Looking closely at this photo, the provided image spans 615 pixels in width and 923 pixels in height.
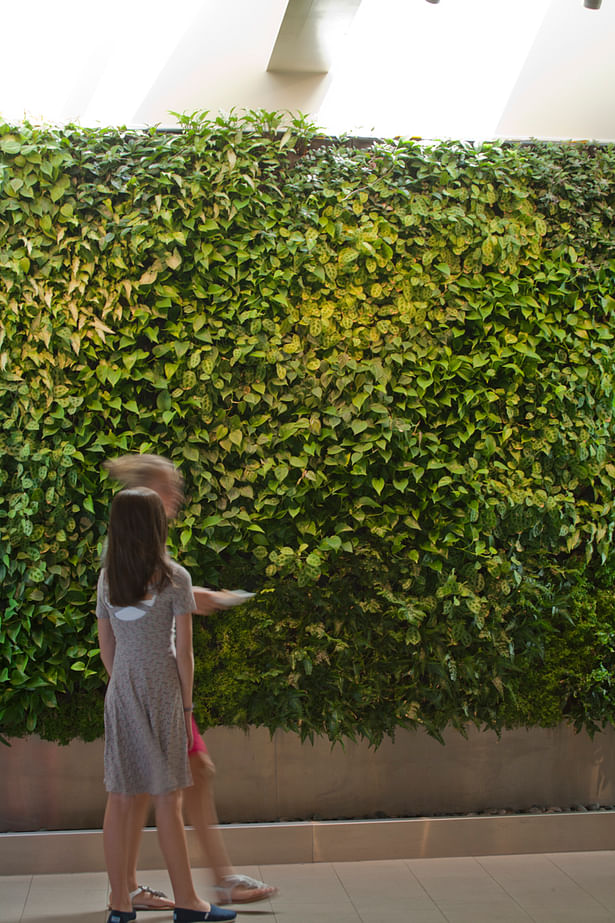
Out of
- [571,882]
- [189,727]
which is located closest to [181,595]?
[189,727]

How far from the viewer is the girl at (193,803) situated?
2.34 metres

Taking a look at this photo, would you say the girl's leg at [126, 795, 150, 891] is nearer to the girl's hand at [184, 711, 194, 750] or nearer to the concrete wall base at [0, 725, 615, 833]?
the girl's hand at [184, 711, 194, 750]

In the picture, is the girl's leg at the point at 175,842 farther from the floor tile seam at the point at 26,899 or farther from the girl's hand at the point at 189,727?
the floor tile seam at the point at 26,899

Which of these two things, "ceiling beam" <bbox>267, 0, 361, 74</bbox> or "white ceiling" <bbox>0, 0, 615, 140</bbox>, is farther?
"white ceiling" <bbox>0, 0, 615, 140</bbox>

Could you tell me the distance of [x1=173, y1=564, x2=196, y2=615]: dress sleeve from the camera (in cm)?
220

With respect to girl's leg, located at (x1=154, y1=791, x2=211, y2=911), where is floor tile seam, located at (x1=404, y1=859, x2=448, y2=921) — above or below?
below

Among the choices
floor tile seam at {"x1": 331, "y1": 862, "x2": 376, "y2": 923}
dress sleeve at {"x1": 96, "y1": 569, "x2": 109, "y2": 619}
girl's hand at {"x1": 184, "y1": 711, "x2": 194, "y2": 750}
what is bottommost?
floor tile seam at {"x1": 331, "y1": 862, "x2": 376, "y2": 923}

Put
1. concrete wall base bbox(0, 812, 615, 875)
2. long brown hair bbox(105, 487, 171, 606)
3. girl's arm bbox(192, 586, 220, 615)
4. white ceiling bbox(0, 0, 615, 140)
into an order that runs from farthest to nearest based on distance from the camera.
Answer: white ceiling bbox(0, 0, 615, 140) < concrete wall base bbox(0, 812, 615, 875) < girl's arm bbox(192, 586, 220, 615) < long brown hair bbox(105, 487, 171, 606)

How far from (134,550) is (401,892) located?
1.51 metres

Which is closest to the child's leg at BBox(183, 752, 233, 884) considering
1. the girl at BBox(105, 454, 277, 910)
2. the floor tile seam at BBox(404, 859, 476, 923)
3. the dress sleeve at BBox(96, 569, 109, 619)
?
the girl at BBox(105, 454, 277, 910)

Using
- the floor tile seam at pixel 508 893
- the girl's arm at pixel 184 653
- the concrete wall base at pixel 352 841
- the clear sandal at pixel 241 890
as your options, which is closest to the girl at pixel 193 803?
the clear sandal at pixel 241 890

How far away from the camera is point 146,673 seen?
2186 mm

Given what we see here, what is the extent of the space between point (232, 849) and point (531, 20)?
3.73 m

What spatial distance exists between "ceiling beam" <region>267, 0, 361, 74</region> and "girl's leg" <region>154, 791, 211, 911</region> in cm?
284
